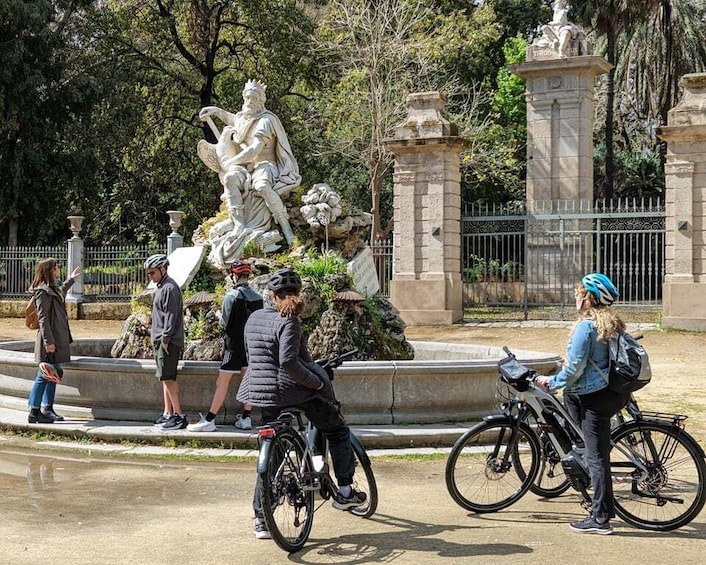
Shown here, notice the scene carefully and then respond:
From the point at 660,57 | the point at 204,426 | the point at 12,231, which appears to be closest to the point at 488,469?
the point at 204,426

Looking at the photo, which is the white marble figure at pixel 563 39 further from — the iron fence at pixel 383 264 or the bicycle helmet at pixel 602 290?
the bicycle helmet at pixel 602 290

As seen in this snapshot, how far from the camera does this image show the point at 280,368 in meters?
5.31

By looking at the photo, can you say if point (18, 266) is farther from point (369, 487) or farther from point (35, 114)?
point (369, 487)

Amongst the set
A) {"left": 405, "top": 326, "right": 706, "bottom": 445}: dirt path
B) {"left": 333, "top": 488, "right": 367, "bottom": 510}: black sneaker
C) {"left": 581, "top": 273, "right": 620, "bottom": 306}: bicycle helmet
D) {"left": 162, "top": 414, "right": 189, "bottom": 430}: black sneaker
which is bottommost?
{"left": 405, "top": 326, "right": 706, "bottom": 445}: dirt path

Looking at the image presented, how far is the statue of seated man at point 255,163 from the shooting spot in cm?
1142

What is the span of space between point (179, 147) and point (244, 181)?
21.5 meters

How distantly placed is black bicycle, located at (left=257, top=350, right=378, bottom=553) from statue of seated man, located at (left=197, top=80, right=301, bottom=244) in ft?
20.2

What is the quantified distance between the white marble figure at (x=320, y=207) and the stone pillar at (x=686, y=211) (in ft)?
34.9

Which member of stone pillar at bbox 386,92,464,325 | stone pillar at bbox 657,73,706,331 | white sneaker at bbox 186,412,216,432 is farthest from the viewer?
stone pillar at bbox 386,92,464,325

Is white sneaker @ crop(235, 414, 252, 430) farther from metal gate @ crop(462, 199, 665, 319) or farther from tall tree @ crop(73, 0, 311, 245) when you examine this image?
tall tree @ crop(73, 0, 311, 245)

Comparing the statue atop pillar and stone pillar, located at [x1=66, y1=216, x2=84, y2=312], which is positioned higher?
the statue atop pillar

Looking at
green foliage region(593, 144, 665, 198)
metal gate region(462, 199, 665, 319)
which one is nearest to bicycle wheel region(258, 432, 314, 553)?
metal gate region(462, 199, 665, 319)

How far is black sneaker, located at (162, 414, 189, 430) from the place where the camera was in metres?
7.96

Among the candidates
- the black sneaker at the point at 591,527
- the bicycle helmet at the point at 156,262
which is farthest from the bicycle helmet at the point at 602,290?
the bicycle helmet at the point at 156,262
